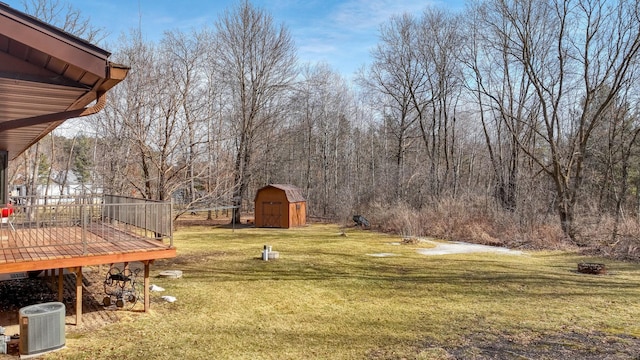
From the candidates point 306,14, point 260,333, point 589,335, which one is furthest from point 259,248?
point 306,14

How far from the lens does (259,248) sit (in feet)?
45.9

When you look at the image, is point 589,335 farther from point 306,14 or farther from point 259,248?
point 306,14

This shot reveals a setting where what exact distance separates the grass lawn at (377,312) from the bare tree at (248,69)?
1398cm

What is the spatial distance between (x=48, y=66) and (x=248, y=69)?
69.6 feet

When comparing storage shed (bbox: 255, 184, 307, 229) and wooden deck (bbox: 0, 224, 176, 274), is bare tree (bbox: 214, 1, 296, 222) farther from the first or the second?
wooden deck (bbox: 0, 224, 176, 274)

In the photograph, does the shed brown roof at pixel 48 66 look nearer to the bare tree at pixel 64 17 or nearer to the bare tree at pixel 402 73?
the bare tree at pixel 64 17

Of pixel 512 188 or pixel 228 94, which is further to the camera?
pixel 228 94

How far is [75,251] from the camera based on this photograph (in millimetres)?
5859

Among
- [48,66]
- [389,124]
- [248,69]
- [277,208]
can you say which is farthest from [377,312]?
[389,124]

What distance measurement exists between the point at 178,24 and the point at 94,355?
17.2 meters

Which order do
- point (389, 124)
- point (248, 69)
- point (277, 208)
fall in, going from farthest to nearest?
point (389, 124) < point (248, 69) < point (277, 208)

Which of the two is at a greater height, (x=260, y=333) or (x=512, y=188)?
(x=512, y=188)

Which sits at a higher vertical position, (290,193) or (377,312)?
(290,193)

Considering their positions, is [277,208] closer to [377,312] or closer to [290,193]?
[290,193]
